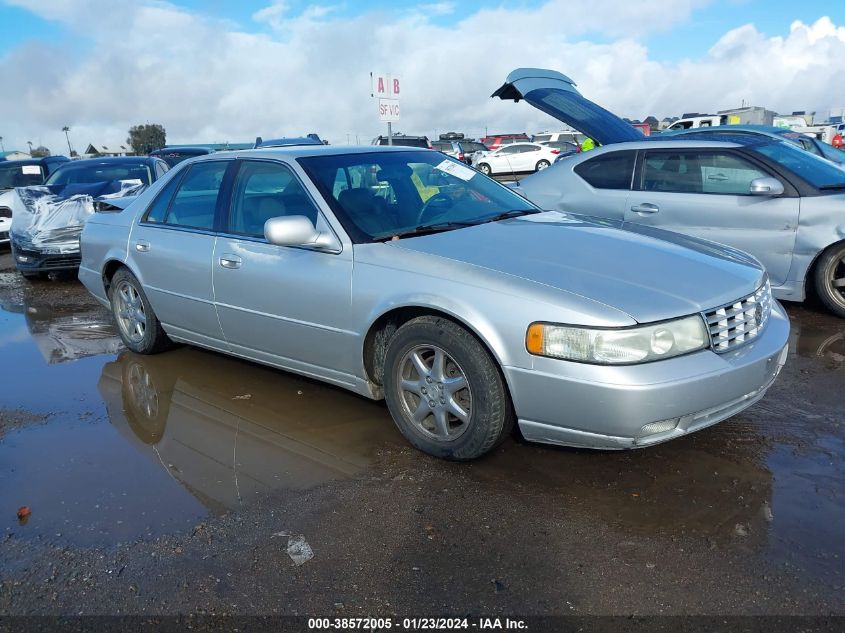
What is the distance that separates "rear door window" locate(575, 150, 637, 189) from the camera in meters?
6.48

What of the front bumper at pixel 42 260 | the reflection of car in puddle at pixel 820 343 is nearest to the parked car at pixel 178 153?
the front bumper at pixel 42 260

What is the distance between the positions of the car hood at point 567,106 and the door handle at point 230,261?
5.24m

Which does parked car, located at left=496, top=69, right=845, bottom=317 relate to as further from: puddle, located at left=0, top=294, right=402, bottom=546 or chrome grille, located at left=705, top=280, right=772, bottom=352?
puddle, located at left=0, top=294, right=402, bottom=546

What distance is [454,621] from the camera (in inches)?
90.7

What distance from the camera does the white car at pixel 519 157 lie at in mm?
30172

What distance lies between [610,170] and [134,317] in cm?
442

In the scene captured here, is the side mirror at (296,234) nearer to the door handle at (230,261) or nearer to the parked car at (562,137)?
the door handle at (230,261)

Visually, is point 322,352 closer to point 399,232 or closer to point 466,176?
point 399,232

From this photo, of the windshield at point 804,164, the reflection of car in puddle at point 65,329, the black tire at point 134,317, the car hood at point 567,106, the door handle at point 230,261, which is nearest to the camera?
the door handle at point 230,261

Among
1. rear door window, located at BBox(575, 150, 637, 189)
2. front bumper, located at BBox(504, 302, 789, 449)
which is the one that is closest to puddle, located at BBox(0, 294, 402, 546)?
front bumper, located at BBox(504, 302, 789, 449)

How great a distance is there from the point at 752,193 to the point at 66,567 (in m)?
5.41

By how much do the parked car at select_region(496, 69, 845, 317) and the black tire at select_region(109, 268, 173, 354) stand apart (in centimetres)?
388

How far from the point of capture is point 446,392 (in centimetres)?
326

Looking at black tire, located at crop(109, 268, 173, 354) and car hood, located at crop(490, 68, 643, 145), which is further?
car hood, located at crop(490, 68, 643, 145)
